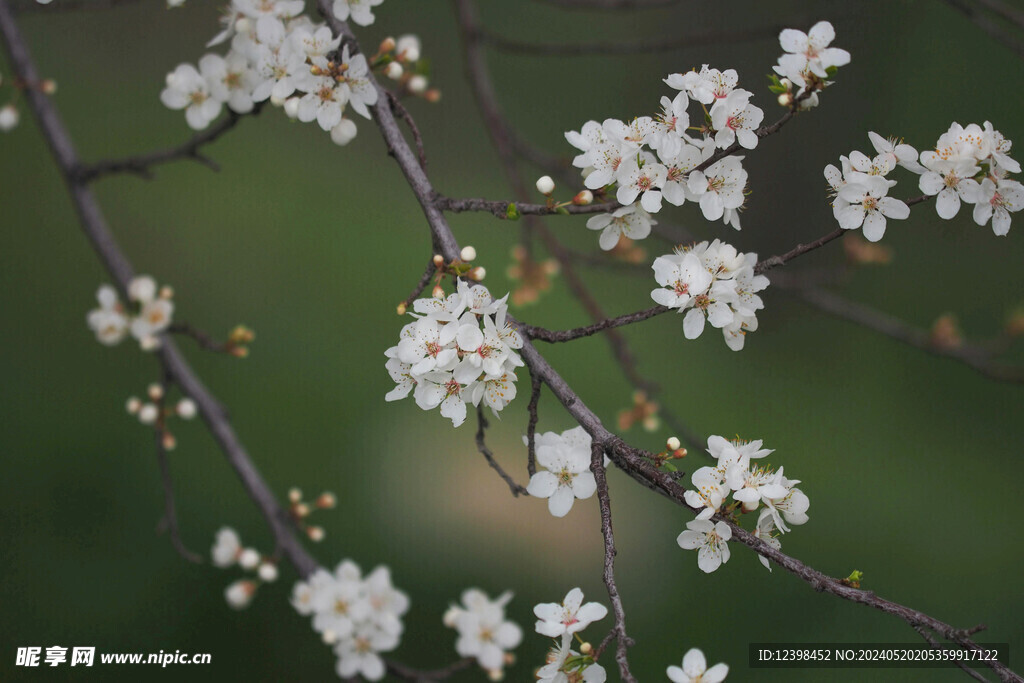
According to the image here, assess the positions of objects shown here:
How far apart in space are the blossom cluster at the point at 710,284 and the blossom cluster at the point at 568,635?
14.8 inches

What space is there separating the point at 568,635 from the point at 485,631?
112mm

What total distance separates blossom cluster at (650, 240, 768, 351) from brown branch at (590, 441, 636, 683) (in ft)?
0.74

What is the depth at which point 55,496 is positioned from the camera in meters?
2.74

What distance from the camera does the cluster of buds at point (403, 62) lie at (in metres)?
1.17

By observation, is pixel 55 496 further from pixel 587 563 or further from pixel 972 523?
pixel 972 523

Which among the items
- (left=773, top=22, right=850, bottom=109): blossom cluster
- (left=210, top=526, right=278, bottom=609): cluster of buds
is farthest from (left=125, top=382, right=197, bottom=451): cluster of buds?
(left=773, top=22, right=850, bottom=109): blossom cluster

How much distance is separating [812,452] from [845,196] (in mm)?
2542

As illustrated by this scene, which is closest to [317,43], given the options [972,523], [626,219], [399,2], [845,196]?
[626,219]

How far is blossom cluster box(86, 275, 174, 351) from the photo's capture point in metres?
1.14

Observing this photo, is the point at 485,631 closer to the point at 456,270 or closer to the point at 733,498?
the point at 733,498

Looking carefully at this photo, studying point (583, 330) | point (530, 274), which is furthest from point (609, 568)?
point (530, 274)

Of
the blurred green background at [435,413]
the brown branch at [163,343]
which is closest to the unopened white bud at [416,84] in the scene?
the brown branch at [163,343]

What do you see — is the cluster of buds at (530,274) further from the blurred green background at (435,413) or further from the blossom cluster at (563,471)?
the blossom cluster at (563,471)

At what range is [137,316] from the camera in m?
1.16
